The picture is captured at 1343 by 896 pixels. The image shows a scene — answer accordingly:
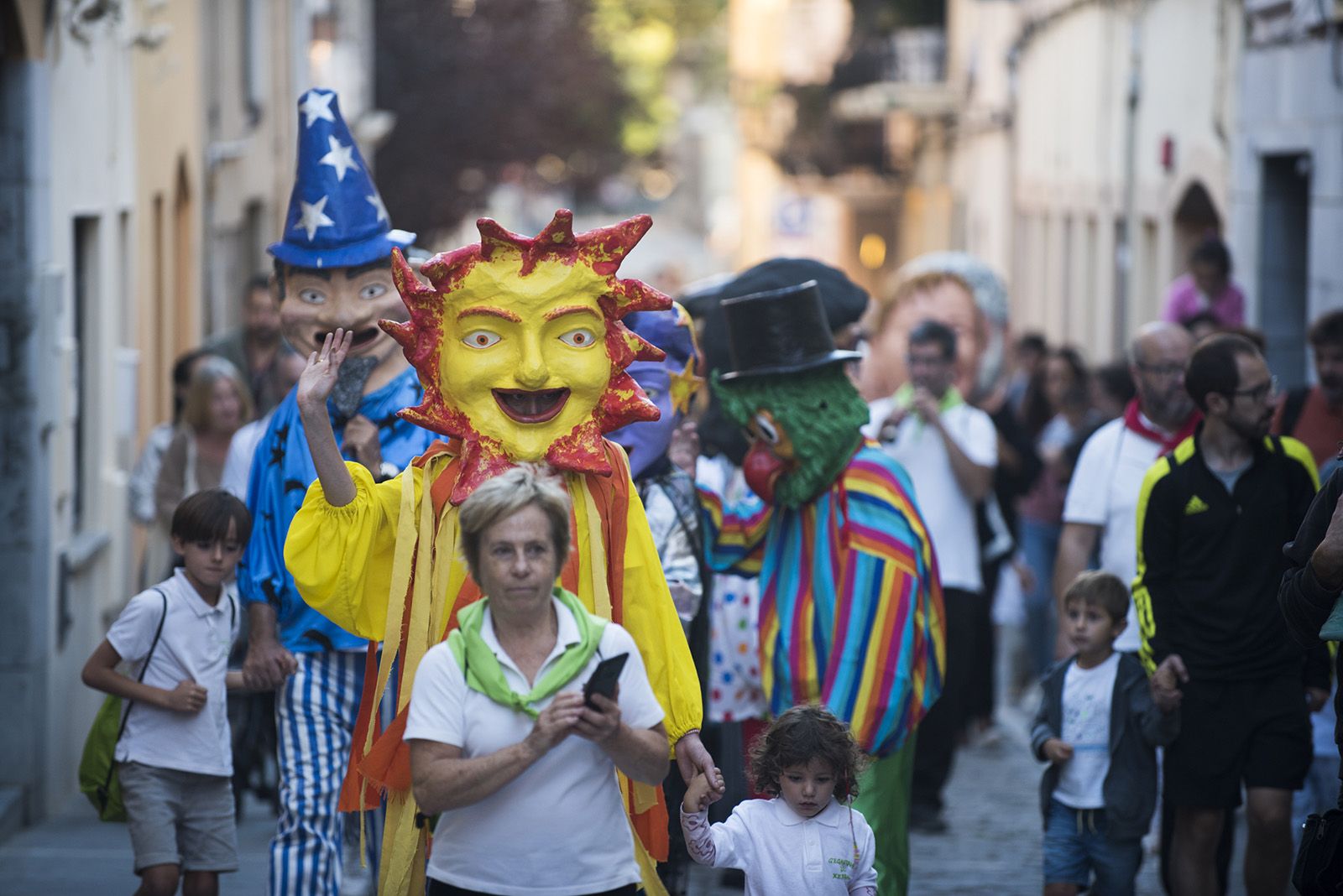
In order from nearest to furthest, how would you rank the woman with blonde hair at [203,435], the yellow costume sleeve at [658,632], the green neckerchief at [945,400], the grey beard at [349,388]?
the yellow costume sleeve at [658,632]
the grey beard at [349,388]
the woman with blonde hair at [203,435]
the green neckerchief at [945,400]

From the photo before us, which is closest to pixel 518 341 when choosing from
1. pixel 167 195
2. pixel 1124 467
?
pixel 1124 467

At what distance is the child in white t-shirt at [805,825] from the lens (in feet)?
16.7

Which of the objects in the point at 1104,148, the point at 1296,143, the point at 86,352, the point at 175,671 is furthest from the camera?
the point at 1104,148

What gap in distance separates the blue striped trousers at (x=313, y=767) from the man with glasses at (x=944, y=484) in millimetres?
3512

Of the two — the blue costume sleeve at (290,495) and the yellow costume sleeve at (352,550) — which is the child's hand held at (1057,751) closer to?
the blue costume sleeve at (290,495)

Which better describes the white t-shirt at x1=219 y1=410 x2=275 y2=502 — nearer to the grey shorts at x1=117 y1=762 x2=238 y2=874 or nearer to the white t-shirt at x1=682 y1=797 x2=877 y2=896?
the grey shorts at x1=117 y1=762 x2=238 y2=874

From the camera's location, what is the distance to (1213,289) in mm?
12305

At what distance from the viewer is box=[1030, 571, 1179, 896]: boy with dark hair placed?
258 inches

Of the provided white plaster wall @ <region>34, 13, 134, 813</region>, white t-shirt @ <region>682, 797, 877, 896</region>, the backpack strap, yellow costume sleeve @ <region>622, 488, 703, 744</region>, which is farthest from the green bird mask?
white plaster wall @ <region>34, 13, 134, 813</region>

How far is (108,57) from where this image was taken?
35.7 feet

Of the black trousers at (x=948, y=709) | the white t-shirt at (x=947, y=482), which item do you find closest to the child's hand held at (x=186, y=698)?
the black trousers at (x=948, y=709)

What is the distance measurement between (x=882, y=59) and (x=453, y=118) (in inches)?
305

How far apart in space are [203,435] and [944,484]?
10.4 feet

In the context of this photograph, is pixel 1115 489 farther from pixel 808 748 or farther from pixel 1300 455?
pixel 808 748
